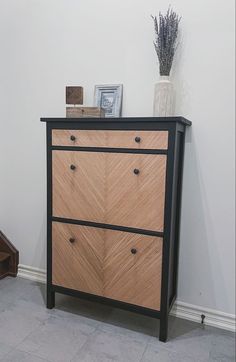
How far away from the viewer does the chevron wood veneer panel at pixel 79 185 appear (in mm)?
1767

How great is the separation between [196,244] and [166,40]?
47.6 inches

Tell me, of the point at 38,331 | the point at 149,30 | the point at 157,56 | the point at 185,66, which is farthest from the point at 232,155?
the point at 38,331

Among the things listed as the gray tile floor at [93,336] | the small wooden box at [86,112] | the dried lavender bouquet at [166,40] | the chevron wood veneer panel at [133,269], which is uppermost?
the dried lavender bouquet at [166,40]

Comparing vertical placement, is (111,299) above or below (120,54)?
below

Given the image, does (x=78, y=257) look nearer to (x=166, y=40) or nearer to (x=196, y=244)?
(x=196, y=244)

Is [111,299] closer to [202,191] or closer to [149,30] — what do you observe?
[202,191]

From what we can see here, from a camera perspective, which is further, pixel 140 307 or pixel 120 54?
pixel 120 54

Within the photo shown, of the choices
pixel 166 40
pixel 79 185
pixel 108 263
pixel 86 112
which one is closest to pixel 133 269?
pixel 108 263

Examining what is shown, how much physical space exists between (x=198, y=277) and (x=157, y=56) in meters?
1.37

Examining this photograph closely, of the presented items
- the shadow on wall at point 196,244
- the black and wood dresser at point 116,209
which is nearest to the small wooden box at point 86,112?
the black and wood dresser at point 116,209

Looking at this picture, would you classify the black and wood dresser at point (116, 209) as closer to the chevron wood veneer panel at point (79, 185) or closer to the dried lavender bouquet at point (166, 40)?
the chevron wood veneer panel at point (79, 185)

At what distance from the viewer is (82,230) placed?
6.06 ft

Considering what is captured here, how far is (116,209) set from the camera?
68.4 inches

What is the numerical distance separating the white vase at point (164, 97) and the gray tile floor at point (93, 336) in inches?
50.0
